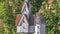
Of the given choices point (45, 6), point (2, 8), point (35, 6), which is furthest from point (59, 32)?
point (2, 8)

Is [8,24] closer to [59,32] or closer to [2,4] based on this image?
[2,4]

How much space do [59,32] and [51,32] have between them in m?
0.09

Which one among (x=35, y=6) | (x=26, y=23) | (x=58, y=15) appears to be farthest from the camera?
(x=35, y=6)

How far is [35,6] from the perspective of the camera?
131 inches

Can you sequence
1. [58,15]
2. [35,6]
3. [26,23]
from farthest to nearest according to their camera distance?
1. [35,6]
2. [58,15]
3. [26,23]

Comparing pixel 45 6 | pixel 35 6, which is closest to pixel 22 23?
pixel 45 6

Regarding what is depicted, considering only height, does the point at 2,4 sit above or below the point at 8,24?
above

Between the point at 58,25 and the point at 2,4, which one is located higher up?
the point at 2,4

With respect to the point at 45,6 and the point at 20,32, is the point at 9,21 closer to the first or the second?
the point at 45,6

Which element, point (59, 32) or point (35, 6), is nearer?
point (59, 32)

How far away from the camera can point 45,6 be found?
9.03 feet

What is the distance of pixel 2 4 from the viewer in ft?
11.4

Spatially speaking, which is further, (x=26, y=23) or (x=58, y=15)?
(x=58, y=15)

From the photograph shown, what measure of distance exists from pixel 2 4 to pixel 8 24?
300 mm
